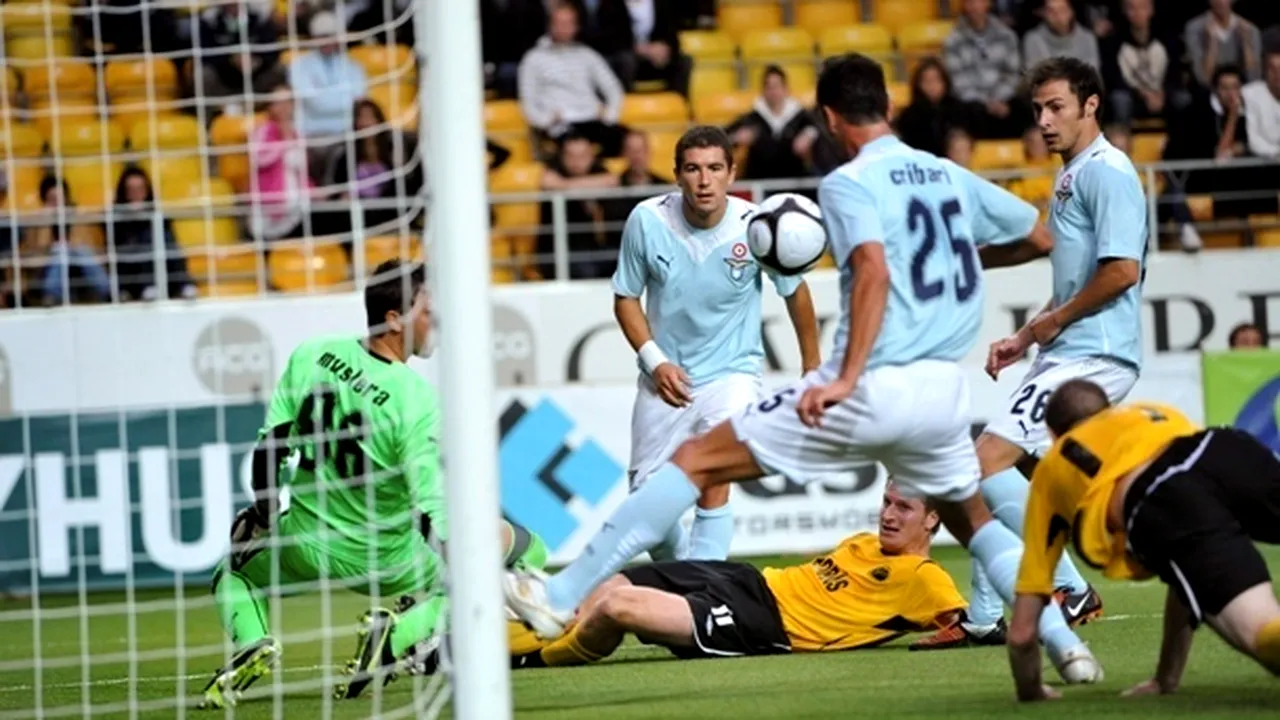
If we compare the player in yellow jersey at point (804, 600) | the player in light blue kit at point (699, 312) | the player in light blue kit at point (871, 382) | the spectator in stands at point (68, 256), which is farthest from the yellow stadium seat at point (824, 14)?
the player in light blue kit at point (871, 382)

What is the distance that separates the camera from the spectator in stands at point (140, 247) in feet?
46.6

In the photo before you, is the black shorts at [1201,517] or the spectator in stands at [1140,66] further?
the spectator in stands at [1140,66]

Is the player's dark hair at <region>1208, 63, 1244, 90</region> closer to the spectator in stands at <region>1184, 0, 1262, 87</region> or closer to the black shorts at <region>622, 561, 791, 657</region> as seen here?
the spectator in stands at <region>1184, 0, 1262, 87</region>

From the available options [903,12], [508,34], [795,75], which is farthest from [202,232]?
[903,12]

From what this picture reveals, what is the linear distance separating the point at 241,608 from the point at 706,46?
437 inches

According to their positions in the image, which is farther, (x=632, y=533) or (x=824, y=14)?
(x=824, y=14)

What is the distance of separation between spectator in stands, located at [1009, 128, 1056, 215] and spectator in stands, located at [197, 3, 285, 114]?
547 centimetres

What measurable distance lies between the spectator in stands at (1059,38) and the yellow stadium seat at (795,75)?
1.82 m

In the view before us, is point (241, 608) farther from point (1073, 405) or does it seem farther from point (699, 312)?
point (1073, 405)

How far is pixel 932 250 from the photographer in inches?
273

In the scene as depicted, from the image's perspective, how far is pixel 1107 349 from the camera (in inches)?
336

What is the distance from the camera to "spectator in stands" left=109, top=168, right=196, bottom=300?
1421 cm

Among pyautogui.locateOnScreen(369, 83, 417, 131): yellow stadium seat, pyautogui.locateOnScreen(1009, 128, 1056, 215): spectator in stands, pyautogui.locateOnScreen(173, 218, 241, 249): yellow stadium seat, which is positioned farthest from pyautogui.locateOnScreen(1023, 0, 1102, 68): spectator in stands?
pyautogui.locateOnScreen(173, 218, 241, 249): yellow stadium seat

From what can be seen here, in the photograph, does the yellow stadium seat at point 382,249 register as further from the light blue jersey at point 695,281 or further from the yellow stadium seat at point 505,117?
the light blue jersey at point 695,281
